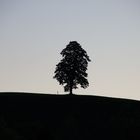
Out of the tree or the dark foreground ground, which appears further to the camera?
the tree

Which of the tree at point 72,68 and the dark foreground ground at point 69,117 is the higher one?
the tree at point 72,68

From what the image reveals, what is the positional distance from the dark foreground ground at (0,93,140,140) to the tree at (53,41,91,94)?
1221 centimetres

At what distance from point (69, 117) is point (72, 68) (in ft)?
95.6

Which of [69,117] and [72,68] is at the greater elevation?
[72,68]

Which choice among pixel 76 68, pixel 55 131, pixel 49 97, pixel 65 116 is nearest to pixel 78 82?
pixel 76 68

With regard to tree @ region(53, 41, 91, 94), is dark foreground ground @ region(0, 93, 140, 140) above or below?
below

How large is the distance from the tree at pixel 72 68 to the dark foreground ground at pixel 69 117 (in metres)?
12.2

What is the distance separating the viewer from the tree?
439 ft

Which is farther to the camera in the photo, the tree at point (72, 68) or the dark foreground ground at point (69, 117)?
the tree at point (72, 68)

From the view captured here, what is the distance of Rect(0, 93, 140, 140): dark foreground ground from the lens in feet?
326

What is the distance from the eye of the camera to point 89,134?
102 metres

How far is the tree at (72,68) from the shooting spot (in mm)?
133750

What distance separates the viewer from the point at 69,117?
354ft

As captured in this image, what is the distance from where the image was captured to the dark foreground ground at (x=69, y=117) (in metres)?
99.4
